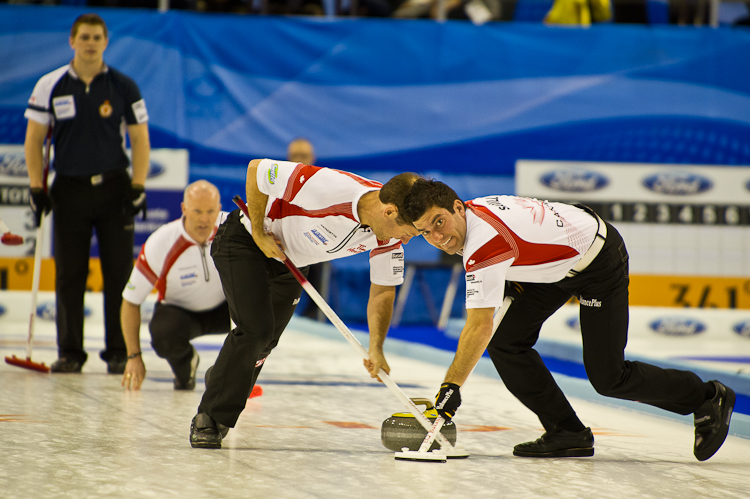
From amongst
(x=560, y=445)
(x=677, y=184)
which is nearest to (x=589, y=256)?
(x=560, y=445)

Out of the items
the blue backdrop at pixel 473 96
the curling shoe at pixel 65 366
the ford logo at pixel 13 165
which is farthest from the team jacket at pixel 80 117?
the blue backdrop at pixel 473 96

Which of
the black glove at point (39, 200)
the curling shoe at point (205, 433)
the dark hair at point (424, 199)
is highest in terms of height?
the dark hair at point (424, 199)

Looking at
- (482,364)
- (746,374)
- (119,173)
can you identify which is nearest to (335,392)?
(482,364)

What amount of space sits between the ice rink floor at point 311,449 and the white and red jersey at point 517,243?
606 mm

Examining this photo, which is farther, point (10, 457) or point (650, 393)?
point (650, 393)

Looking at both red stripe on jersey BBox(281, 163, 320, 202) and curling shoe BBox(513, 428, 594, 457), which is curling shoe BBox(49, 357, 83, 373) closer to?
red stripe on jersey BBox(281, 163, 320, 202)

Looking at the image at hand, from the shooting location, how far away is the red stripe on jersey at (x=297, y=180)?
2.87m

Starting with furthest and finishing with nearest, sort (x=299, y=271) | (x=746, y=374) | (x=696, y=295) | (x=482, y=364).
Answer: (x=696, y=295)
(x=482, y=364)
(x=746, y=374)
(x=299, y=271)

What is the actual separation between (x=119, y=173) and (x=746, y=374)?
3.66 metres

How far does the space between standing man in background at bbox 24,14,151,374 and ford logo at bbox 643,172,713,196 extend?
5.36 m

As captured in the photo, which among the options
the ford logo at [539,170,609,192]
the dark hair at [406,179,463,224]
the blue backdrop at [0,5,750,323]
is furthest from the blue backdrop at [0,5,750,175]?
the dark hair at [406,179,463,224]

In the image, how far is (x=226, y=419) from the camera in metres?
2.92

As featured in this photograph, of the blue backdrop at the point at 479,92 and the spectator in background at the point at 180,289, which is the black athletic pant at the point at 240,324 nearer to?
the spectator in background at the point at 180,289

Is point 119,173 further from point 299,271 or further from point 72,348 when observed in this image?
point 299,271
